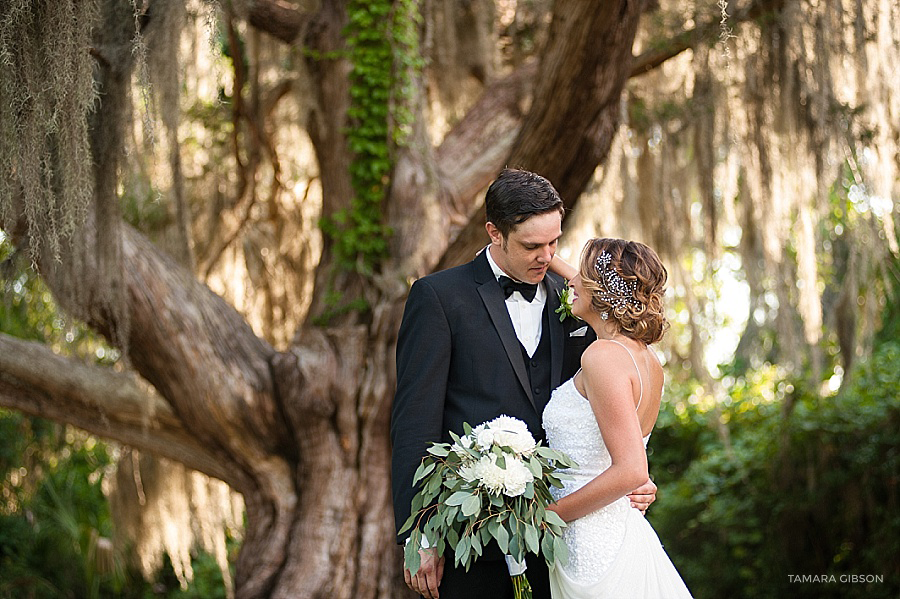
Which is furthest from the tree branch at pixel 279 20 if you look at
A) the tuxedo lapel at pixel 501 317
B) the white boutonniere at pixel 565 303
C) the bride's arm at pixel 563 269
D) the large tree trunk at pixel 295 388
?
the white boutonniere at pixel 565 303

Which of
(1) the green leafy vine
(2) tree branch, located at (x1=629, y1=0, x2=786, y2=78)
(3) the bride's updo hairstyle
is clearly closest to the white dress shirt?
(3) the bride's updo hairstyle

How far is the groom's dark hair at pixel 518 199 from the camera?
2418 millimetres

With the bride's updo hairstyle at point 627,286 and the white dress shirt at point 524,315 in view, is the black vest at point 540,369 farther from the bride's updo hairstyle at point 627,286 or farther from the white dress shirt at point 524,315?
the bride's updo hairstyle at point 627,286

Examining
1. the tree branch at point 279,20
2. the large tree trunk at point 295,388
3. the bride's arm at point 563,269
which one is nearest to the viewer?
the bride's arm at point 563,269

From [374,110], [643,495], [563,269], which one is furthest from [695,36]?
[643,495]

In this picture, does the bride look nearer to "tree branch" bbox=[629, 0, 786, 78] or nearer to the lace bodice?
the lace bodice

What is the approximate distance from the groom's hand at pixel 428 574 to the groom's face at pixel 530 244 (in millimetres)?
807

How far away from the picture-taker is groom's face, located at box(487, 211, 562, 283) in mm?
2424

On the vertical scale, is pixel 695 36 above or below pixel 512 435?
above

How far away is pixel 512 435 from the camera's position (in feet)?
7.23

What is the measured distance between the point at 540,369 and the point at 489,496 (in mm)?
510

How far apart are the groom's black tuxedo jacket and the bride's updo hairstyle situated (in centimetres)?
28

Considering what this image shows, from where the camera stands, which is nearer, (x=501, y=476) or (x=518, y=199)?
(x=501, y=476)

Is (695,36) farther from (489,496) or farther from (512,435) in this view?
(489,496)
